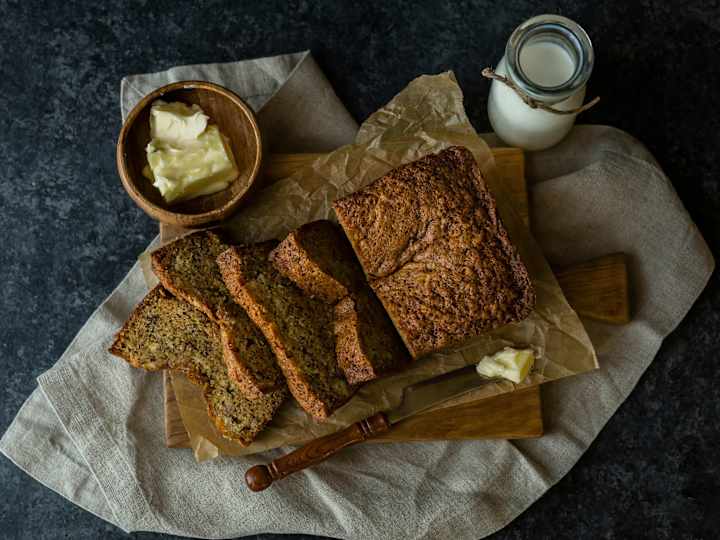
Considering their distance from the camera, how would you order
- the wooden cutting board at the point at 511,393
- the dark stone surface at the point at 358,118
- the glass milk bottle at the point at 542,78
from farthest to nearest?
the dark stone surface at the point at 358,118, the wooden cutting board at the point at 511,393, the glass milk bottle at the point at 542,78

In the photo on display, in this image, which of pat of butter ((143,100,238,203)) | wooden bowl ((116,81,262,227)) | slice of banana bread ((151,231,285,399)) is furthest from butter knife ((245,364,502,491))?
pat of butter ((143,100,238,203))

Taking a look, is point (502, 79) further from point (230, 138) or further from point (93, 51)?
point (93, 51)

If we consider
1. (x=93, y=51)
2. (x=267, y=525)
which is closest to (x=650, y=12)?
(x=93, y=51)

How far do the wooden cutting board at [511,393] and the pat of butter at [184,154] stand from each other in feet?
0.89

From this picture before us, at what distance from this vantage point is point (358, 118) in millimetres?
3939

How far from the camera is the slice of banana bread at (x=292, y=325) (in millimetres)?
3334

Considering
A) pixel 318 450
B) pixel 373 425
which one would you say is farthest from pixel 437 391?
pixel 318 450

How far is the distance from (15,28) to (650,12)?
334 cm

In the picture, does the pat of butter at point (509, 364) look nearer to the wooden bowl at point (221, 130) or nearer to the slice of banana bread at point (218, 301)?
the slice of banana bread at point (218, 301)

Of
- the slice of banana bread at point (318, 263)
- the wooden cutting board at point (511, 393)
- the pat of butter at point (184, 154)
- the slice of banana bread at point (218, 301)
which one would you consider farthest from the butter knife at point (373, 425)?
the pat of butter at point (184, 154)

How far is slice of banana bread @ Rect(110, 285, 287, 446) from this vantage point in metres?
3.51

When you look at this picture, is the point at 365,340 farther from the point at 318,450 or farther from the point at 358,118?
the point at 358,118

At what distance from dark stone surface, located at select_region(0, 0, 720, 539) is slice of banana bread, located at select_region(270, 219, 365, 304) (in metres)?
0.85

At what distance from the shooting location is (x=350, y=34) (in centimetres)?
395
